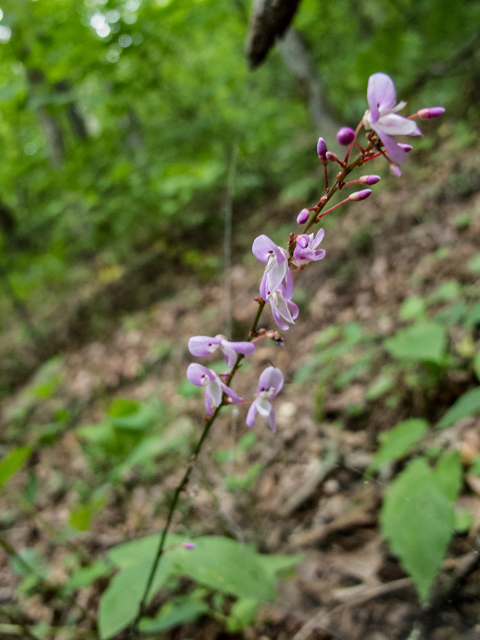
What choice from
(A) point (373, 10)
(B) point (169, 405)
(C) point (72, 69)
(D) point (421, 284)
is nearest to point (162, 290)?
(B) point (169, 405)

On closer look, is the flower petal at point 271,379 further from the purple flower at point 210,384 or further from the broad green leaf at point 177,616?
the broad green leaf at point 177,616

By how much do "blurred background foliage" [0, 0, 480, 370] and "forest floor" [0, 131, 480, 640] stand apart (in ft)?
4.04

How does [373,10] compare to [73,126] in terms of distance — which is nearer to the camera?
[73,126]

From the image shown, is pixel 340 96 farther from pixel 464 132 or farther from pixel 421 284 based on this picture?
pixel 421 284

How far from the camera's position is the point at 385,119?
615 millimetres

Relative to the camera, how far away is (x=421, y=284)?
2945 millimetres

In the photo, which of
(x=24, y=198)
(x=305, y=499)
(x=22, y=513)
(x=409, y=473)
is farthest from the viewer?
(x=24, y=198)

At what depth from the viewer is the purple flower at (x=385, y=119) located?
23.9 inches

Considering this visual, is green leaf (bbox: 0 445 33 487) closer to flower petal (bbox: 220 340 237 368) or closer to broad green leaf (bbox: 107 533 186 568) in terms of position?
broad green leaf (bbox: 107 533 186 568)

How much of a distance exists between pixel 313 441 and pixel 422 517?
1.14m

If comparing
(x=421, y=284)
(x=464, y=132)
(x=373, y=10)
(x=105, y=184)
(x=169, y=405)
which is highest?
(x=373, y=10)

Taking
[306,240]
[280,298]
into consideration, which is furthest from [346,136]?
[280,298]

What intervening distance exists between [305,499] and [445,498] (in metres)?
0.95

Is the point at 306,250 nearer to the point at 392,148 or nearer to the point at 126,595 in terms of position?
the point at 392,148
